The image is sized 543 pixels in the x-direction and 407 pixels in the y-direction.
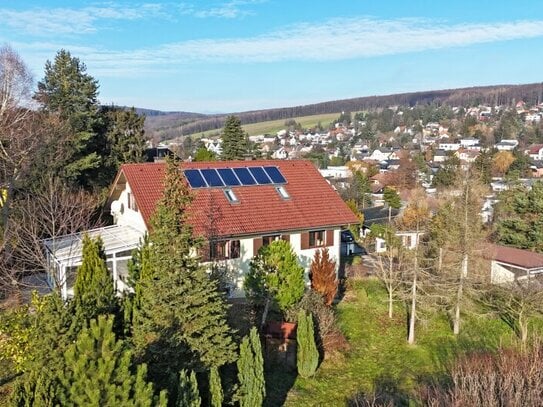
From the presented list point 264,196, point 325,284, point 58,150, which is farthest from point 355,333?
point 58,150

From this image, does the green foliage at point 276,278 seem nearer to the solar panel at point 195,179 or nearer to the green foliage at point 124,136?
the solar panel at point 195,179

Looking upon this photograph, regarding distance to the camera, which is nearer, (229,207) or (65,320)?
(65,320)

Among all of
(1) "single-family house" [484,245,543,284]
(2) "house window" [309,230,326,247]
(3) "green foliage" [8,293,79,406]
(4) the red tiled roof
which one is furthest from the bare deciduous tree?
(4) the red tiled roof

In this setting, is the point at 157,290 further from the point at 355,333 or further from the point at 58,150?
the point at 58,150

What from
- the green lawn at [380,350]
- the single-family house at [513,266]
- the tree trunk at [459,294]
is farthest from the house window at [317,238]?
the single-family house at [513,266]

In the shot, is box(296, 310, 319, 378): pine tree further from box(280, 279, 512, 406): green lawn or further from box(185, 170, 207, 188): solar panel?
box(185, 170, 207, 188): solar panel

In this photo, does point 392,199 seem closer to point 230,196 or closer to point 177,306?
point 230,196
